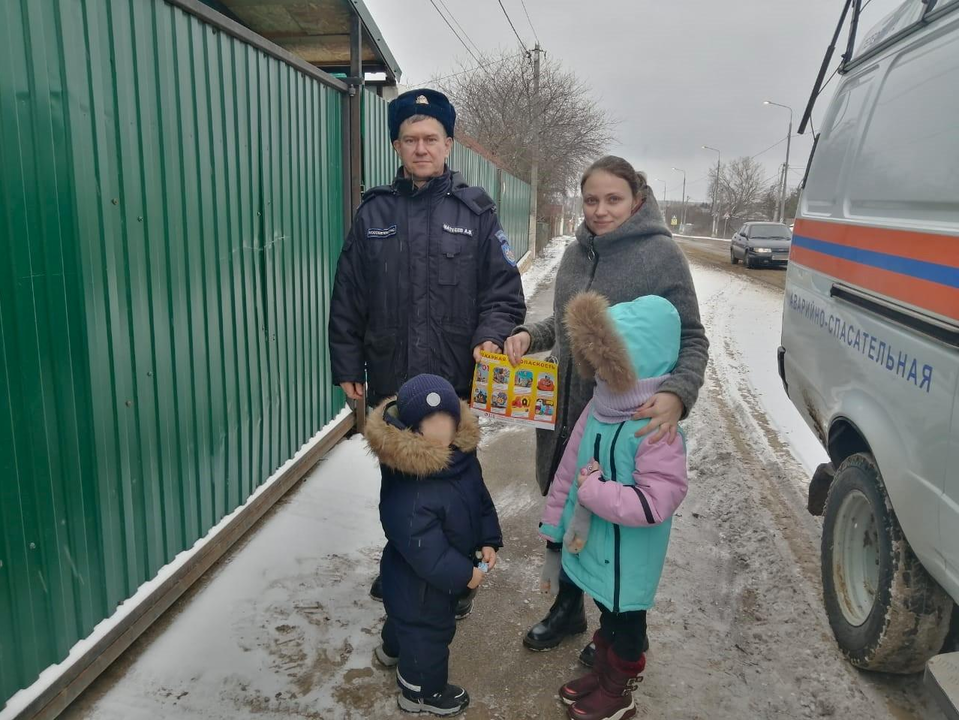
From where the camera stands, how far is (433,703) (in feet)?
8.07

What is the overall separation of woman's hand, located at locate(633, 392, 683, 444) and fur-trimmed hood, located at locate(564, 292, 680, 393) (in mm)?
85

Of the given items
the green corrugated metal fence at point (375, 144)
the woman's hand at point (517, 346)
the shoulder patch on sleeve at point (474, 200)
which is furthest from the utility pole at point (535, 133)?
the woman's hand at point (517, 346)

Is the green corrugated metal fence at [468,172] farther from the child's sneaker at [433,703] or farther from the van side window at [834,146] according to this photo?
the child's sneaker at [433,703]

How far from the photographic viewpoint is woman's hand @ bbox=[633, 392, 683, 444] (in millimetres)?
2221

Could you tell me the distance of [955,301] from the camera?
1791mm

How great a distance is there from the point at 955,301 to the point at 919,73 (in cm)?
103

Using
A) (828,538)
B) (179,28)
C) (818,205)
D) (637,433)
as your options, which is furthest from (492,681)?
(179,28)

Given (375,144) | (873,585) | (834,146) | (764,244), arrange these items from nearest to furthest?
1. (873,585)
2. (834,146)
3. (375,144)
4. (764,244)

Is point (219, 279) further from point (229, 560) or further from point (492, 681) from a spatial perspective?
point (492, 681)

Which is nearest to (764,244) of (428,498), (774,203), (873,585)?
(873,585)

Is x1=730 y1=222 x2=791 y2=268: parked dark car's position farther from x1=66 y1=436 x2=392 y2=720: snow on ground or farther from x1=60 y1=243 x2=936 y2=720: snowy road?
x1=66 y1=436 x2=392 y2=720: snow on ground

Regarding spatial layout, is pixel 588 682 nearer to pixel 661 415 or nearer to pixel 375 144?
pixel 661 415

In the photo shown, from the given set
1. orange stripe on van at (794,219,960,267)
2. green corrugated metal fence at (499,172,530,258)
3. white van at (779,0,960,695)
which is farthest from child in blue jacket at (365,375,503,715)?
green corrugated metal fence at (499,172,530,258)

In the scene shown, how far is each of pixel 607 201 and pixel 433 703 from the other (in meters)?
1.87
